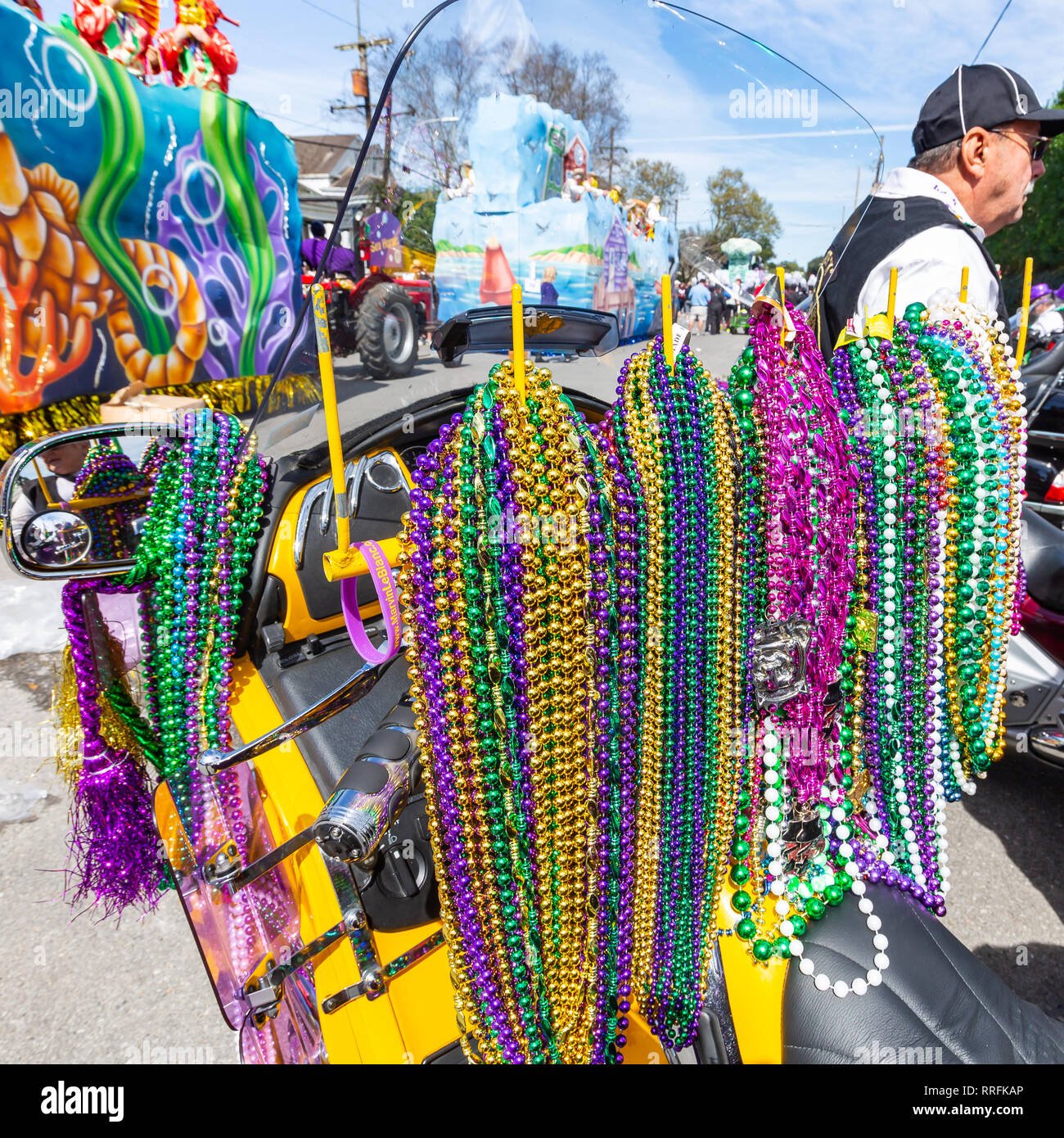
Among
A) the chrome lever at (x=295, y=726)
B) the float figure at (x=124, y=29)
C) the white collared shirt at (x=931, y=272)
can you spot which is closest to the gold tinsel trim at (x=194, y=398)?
the chrome lever at (x=295, y=726)

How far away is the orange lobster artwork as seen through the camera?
4.80 m

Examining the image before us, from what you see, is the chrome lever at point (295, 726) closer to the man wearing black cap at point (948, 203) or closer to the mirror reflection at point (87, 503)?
the mirror reflection at point (87, 503)

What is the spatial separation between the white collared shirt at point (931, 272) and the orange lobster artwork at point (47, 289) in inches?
210

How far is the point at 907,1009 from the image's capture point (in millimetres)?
962

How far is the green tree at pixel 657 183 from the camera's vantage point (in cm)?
90

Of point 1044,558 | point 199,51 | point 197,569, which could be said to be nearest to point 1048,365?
point 1044,558

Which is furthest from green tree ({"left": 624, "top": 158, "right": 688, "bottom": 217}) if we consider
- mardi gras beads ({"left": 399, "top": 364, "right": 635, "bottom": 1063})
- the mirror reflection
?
the mirror reflection

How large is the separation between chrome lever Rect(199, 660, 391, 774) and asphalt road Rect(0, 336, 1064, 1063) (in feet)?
1.46

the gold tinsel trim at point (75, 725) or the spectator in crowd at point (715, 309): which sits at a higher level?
the spectator in crowd at point (715, 309)

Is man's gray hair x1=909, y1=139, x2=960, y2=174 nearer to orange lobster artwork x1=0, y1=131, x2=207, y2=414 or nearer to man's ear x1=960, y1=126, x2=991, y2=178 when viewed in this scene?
man's ear x1=960, y1=126, x2=991, y2=178

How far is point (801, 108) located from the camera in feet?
3.07

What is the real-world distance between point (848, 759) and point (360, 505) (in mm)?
901

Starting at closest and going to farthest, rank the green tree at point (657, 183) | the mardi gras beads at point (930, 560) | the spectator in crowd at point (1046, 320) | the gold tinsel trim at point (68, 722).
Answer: the green tree at point (657, 183) → the mardi gras beads at point (930, 560) → the gold tinsel trim at point (68, 722) → the spectator in crowd at point (1046, 320)
